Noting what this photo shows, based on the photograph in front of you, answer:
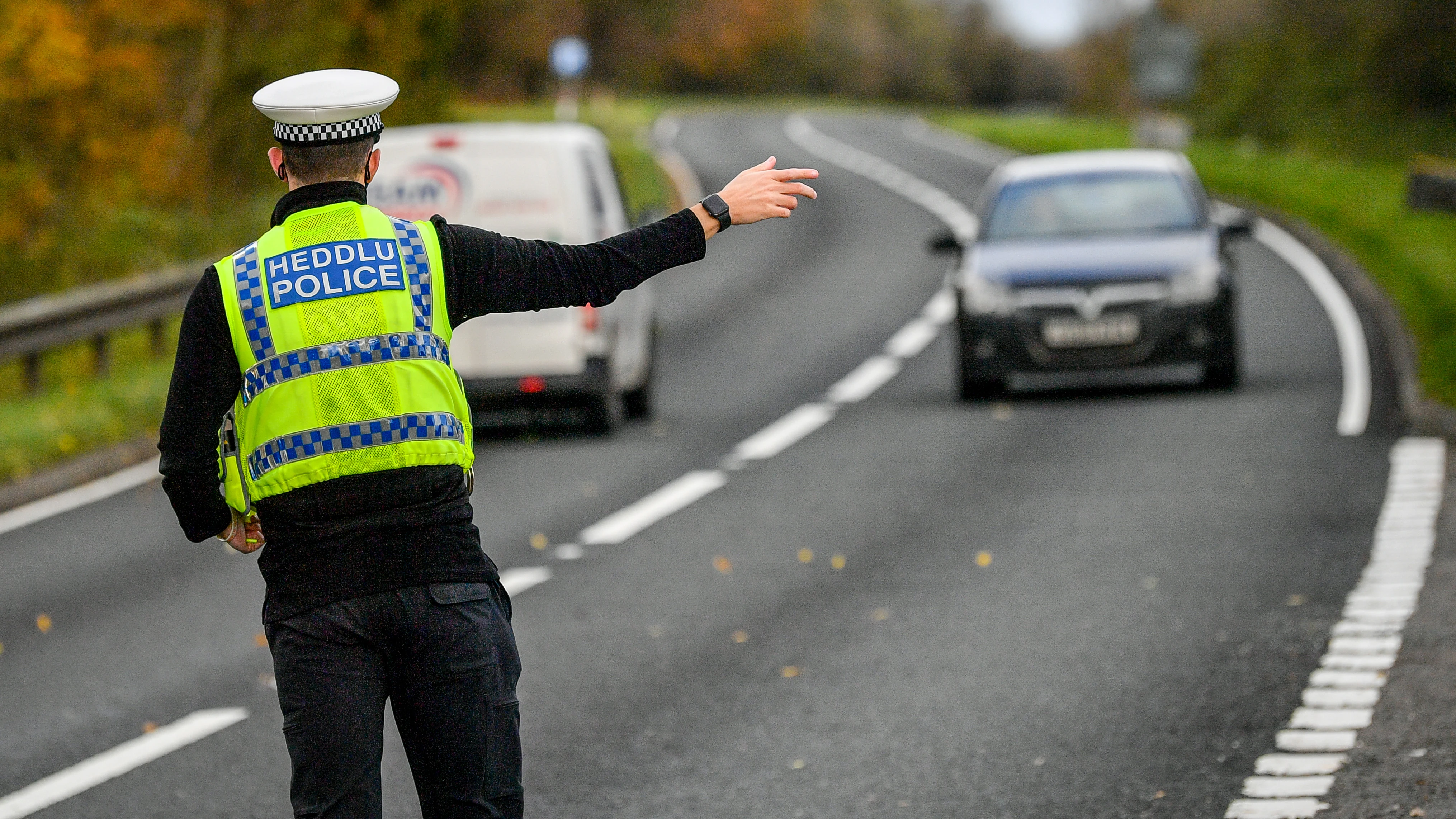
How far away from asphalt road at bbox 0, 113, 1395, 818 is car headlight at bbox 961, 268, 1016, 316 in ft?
2.35

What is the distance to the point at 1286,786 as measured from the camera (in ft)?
21.2

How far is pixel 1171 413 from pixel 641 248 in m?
11.5

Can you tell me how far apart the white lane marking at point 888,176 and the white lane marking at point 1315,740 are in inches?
640

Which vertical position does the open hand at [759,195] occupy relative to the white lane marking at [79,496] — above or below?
above

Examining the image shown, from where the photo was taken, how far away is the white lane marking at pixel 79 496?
13.0m

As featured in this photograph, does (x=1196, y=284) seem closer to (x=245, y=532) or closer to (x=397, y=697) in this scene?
(x=245, y=532)

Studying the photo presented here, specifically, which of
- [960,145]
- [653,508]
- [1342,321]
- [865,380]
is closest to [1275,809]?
[653,508]

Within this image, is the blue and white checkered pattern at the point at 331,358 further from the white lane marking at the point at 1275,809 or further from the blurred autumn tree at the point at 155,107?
the blurred autumn tree at the point at 155,107

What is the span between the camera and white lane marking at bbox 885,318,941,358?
2038 centimetres

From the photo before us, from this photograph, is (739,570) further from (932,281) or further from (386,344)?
(932,281)

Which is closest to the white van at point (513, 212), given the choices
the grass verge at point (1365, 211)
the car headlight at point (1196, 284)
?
the car headlight at point (1196, 284)

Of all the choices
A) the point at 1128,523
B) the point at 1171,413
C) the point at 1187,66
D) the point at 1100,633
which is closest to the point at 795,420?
the point at 1171,413

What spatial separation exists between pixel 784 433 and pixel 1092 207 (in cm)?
351

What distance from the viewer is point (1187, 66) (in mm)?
46125
